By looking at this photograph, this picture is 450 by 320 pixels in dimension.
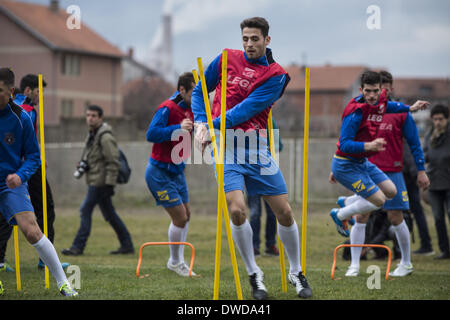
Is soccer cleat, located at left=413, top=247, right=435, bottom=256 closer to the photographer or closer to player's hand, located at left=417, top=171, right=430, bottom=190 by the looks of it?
player's hand, located at left=417, top=171, right=430, bottom=190

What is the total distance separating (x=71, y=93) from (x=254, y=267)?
137ft

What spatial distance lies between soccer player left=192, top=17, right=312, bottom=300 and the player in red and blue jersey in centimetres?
158

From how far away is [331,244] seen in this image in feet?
37.1

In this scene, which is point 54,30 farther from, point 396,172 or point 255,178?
point 255,178

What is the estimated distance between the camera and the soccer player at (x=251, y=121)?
17.5ft

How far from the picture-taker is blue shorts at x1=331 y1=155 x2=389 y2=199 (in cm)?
702

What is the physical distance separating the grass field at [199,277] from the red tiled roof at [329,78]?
6309 centimetres

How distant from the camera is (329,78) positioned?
250ft

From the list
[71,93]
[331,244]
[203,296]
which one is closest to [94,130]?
[331,244]

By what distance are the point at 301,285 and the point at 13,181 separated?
281cm

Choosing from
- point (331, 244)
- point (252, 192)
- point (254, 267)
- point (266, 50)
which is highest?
point (266, 50)

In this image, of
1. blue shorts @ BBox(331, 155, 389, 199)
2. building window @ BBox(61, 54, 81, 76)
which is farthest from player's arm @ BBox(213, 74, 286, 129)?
building window @ BBox(61, 54, 81, 76)
